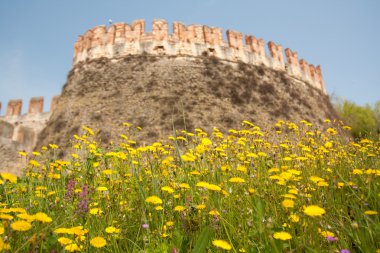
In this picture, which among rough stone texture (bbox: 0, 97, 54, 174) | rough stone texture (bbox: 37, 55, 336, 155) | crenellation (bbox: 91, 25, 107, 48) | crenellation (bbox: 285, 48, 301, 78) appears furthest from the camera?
crenellation (bbox: 285, 48, 301, 78)

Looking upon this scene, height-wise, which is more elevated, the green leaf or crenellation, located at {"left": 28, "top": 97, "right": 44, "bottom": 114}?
crenellation, located at {"left": 28, "top": 97, "right": 44, "bottom": 114}

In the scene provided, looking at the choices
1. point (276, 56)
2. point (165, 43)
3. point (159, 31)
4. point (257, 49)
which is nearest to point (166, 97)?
point (165, 43)

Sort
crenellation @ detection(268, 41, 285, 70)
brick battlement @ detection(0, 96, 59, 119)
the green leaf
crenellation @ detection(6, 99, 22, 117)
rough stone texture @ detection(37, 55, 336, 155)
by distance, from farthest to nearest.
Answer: crenellation @ detection(6, 99, 22, 117)
brick battlement @ detection(0, 96, 59, 119)
crenellation @ detection(268, 41, 285, 70)
rough stone texture @ detection(37, 55, 336, 155)
the green leaf

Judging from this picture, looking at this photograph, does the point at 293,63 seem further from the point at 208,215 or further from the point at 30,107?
the point at 30,107

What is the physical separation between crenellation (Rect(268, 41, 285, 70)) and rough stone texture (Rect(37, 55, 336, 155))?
111 cm

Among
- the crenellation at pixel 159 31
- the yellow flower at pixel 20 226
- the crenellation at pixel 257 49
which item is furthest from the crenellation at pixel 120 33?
the yellow flower at pixel 20 226

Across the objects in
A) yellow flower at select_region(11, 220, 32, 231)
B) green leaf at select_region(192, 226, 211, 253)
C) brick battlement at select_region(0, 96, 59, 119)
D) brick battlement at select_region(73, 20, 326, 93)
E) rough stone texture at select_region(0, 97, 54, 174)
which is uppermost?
brick battlement at select_region(73, 20, 326, 93)

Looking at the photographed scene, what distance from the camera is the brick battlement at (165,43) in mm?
14938

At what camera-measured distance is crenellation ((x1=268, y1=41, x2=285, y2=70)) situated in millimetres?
16938

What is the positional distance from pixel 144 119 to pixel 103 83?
143 inches

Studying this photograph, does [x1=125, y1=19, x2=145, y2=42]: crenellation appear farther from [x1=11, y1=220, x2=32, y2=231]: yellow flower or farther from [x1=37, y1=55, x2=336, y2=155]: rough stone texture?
[x1=11, y1=220, x2=32, y2=231]: yellow flower

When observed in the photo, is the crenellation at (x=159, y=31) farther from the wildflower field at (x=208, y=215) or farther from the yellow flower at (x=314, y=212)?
the yellow flower at (x=314, y=212)

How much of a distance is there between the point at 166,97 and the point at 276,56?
846 cm

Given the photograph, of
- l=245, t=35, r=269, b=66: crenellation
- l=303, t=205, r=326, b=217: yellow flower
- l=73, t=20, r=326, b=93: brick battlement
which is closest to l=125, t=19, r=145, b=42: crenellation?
l=73, t=20, r=326, b=93: brick battlement
